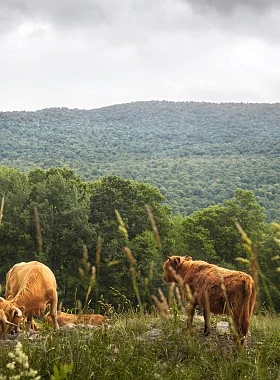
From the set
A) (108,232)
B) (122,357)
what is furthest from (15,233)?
(122,357)

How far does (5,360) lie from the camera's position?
475cm

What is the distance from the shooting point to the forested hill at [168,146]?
3617 inches

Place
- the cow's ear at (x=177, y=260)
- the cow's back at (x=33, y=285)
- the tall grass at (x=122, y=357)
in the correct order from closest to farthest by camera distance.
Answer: the tall grass at (x=122, y=357) < the cow's ear at (x=177, y=260) < the cow's back at (x=33, y=285)

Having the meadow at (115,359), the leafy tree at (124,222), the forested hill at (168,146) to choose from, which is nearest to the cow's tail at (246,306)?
the meadow at (115,359)

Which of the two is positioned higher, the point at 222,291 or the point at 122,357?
the point at 122,357

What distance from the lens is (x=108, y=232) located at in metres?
33.0

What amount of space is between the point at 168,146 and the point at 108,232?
12897 cm

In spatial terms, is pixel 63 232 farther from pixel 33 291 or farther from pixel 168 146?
pixel 168 146

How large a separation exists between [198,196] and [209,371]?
76857 mm

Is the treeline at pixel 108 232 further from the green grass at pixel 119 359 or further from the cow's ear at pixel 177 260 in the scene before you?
the green grass at pixel 119 359

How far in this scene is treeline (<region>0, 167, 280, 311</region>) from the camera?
31.1m

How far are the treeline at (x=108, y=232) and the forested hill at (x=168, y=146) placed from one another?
24.1 meters

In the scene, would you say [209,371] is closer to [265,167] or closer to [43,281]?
[43,281]

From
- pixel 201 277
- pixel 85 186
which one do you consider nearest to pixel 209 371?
pixel 201 277
